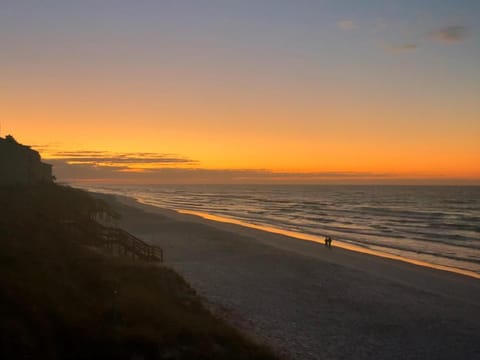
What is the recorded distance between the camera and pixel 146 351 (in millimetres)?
10891

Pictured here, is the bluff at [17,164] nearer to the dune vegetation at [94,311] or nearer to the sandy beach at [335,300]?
the sandy beach at [335,300]

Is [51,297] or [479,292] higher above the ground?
[51,297]

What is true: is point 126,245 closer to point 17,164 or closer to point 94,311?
point 94,311

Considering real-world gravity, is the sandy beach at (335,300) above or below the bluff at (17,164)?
below

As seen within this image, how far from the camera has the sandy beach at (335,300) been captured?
15898 millimetres

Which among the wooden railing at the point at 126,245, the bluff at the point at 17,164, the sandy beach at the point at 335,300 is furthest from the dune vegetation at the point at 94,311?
the bluff at the point at 17,164

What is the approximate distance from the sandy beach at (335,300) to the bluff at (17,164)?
1533cm

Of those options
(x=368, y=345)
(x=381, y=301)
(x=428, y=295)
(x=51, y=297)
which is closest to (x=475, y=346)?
(x=368, y=345)

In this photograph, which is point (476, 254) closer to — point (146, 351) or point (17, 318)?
point (146, 351)

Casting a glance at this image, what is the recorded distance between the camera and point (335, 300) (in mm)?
21922

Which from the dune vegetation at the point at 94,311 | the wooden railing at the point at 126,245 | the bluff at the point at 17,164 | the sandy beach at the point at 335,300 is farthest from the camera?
the bluff at the point at 17,164

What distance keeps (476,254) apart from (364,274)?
625 inches

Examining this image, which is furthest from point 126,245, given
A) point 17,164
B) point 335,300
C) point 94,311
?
point 17,164

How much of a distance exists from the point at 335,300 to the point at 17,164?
33960 millimetres
